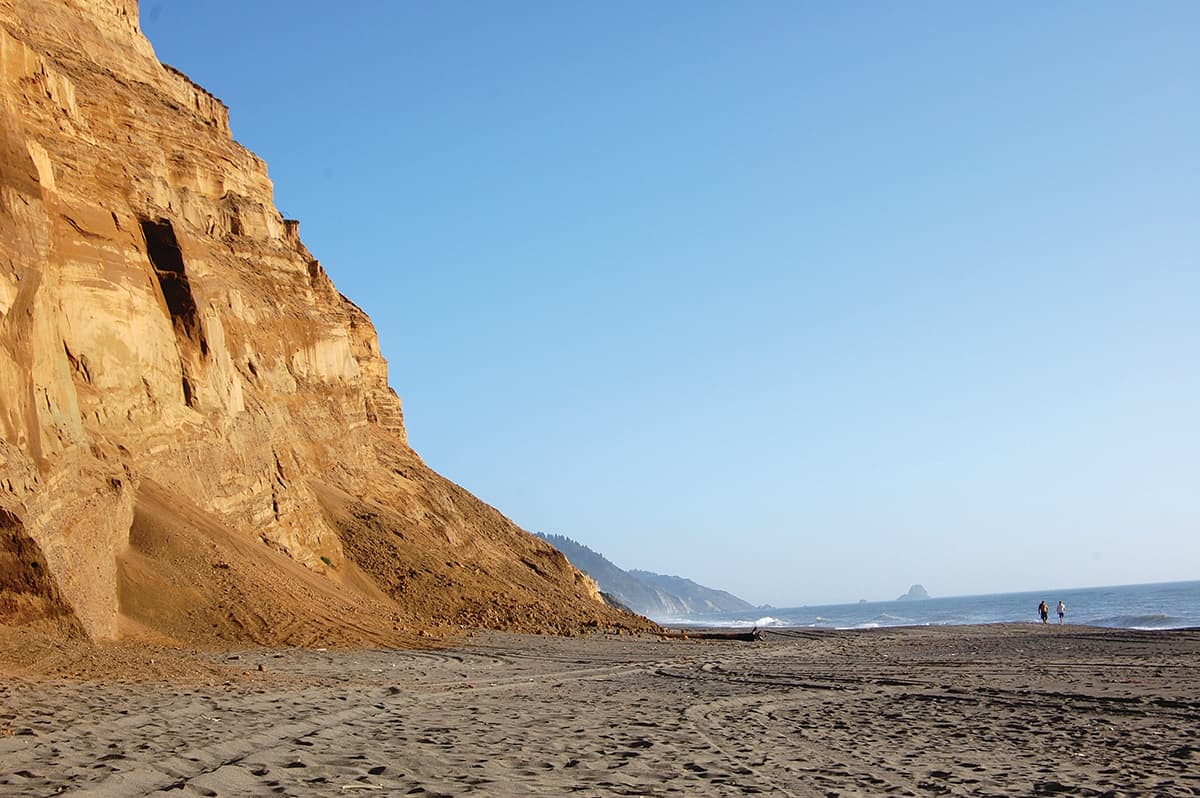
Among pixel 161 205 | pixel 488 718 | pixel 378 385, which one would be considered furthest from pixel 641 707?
pixel 378 385

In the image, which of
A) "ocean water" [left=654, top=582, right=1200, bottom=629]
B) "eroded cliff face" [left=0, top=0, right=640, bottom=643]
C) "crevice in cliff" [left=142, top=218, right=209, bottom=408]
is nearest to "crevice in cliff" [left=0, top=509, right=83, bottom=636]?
"eroded cliff face" [left=0, top=0, right=640, bottom=643]

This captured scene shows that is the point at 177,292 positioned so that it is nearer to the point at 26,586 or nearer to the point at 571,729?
the point at 26,586

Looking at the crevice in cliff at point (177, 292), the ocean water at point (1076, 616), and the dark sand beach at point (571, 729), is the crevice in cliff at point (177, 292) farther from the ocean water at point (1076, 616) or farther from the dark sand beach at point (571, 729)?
the ocean water at point (1076, 616)

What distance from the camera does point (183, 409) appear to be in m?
26.4

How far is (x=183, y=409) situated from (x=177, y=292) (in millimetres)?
3715

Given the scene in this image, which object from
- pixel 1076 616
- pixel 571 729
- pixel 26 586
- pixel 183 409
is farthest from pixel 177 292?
pixel 1076 616

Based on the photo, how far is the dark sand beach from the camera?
27.1ft

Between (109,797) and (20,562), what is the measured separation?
11.2 metres

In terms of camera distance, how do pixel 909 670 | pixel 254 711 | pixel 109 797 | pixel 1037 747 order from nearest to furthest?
1. pixel 109 797
2. pixel 1037 747
3. pixel 254 711
4. pixel 909 670

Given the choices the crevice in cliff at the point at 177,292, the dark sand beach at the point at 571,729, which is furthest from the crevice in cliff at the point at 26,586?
the crevice in cliff at the point at 177,292

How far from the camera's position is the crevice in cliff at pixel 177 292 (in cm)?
2725

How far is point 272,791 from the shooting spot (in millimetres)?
7477

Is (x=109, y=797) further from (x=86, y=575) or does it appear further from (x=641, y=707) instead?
(x=86, y=575)

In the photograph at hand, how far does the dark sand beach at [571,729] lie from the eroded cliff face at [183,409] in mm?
3148
